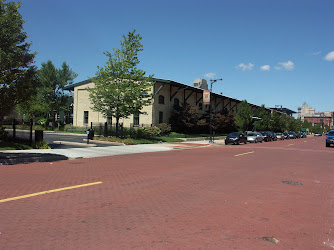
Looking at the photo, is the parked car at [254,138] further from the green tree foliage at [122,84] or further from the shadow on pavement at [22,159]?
the shadow on pavement at [22,159]

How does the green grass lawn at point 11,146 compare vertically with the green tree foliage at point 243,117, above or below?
below

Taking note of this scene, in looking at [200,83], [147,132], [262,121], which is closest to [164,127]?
[147,132]

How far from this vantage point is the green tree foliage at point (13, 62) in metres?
14.3

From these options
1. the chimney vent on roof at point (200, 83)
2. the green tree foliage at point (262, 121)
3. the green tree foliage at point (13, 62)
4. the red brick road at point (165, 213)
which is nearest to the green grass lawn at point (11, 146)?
the green tree foliage at point (13, 62)

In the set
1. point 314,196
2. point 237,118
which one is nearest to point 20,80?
point 314,196

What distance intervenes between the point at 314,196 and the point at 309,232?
3.02m

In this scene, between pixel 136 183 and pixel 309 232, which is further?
pixel 136 183

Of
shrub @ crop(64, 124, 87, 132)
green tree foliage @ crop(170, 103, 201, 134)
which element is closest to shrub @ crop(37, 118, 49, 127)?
shrub @ crop(64, 124, 87, 132)

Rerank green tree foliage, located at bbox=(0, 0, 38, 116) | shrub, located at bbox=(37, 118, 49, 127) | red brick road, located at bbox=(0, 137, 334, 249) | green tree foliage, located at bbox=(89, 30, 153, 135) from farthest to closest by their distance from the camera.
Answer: shrub, located at bbox=(37, 118, 49, 127) → green tree foliage, located at bbox=(89, 30, 153, 135) → green tree foliage, located at bbox=(0, 0, 38, 116) → red brick road, located at bbox=(0, 137, 334, 249)

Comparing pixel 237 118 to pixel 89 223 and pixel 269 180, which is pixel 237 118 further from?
pixel 89 223

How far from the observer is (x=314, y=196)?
7203mm

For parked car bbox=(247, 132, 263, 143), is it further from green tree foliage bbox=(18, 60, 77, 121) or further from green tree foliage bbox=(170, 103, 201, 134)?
green tree foliage bbox=(18, 60, 77, 121)

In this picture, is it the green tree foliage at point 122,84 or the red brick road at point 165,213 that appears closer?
the red brick road at point 165,213

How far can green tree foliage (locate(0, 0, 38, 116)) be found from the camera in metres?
14.3
